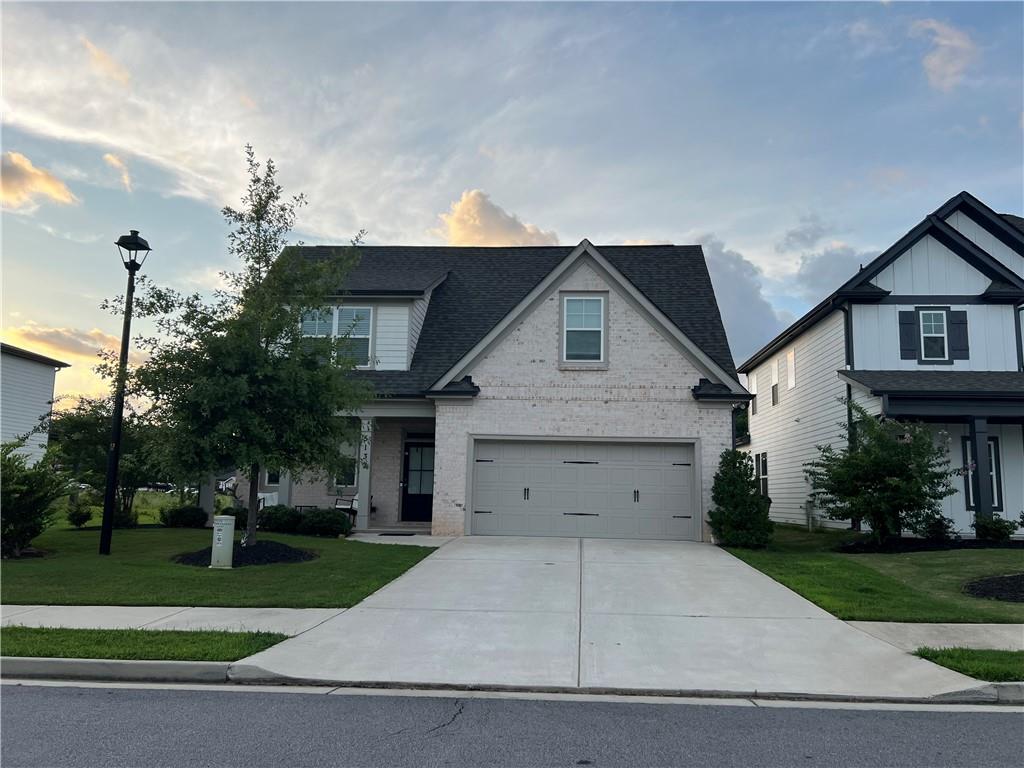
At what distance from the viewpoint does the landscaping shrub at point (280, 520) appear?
56.1ft

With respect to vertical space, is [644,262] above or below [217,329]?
above

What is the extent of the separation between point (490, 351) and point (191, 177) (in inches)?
298

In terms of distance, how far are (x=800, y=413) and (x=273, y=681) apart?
2032 cm

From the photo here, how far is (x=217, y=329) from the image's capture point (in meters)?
13.0

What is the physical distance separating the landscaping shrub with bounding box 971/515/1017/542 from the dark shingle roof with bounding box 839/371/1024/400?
2855mm

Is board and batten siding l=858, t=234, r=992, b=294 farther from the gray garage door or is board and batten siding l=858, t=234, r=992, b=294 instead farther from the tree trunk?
the tree trunk

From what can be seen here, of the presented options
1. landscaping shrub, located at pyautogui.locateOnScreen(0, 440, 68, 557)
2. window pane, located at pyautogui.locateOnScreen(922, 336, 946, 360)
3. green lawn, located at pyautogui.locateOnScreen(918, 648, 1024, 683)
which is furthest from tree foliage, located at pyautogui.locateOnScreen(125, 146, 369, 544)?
window pane, located at pyautogui.locateOnScreen(922, 336, 946, 360)

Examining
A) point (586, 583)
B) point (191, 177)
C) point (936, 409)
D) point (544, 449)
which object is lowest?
point (586, 583)

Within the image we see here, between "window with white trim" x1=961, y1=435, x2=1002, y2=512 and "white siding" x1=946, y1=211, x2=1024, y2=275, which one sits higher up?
"white siding" x1=946, y1=211, x2=1024, y2=275

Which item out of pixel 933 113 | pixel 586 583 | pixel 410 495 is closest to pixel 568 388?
pixel 410 495

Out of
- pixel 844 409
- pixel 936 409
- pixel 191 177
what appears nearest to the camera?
pixel 191 177

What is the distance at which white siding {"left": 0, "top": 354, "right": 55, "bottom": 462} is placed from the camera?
91.9 ft

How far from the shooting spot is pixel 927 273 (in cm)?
1933

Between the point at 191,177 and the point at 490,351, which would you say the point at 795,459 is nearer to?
the point at 490,351
